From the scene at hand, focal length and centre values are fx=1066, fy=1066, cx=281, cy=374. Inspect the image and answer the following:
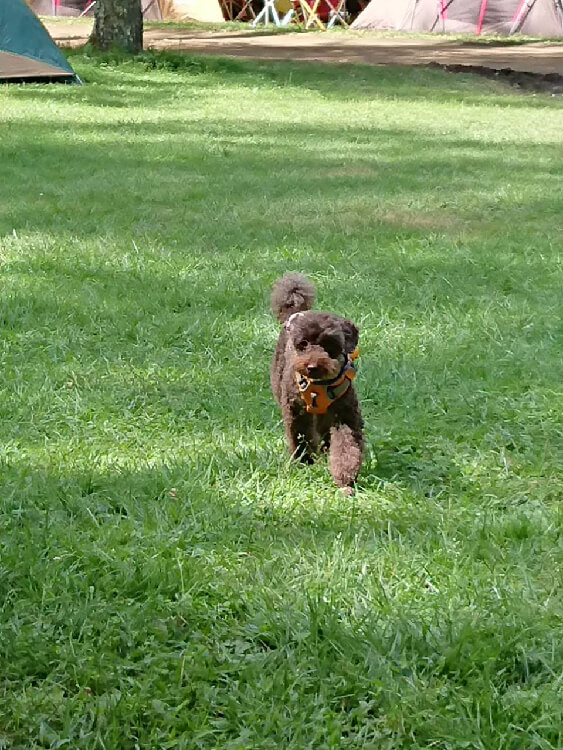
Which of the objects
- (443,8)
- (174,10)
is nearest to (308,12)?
(174,10)

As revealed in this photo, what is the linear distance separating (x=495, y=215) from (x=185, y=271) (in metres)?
2.90

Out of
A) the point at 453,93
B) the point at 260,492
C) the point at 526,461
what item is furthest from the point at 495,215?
the point at 453,93

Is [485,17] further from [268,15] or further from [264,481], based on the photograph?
[264,481]

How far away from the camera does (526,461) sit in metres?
3.86

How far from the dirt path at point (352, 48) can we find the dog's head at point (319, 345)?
60.6 feet

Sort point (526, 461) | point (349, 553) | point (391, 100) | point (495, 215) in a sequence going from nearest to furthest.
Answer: point (349, 553) → point (526, 461) → point (495, 215) → point (391, 100)

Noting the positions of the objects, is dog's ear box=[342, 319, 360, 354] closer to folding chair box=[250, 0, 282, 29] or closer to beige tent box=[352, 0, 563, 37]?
beige tent box=[352, 0, 563, 37]

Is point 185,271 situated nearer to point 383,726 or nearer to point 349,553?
point 349,553

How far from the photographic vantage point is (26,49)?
15242mm

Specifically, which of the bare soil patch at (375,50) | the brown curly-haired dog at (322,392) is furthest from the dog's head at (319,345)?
the bare soil patch at (375,50)

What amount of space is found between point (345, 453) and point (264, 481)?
339 mm

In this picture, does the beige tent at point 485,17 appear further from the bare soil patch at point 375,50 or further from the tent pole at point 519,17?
the bare soil patch at point 375,50

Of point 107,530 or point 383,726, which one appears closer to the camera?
point 383,726

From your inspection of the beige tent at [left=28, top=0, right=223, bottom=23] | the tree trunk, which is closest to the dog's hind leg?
the tree trunk
